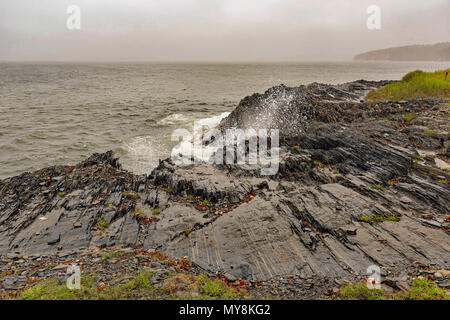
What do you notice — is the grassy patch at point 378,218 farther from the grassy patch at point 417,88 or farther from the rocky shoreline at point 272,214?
the grassy patch at point 417,88

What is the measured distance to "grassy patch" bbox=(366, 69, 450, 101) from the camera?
27.1 meters

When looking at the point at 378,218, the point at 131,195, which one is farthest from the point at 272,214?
the point at 131,195

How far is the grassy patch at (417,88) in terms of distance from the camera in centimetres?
2706

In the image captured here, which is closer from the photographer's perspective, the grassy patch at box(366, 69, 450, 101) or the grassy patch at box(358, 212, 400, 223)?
the grassy patch at box(358, 212, 400, 223)

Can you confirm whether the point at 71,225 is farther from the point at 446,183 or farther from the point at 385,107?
the point at 385,107

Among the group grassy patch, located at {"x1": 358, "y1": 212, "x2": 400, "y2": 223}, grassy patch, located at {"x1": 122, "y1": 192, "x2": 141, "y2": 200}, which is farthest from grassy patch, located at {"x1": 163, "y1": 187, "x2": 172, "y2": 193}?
grassy patch, located at {"x1": 358, "y1": 212, "x2": 400, "y2": 223}

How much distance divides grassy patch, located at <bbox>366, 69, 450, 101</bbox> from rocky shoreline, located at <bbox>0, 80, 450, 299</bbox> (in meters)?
14.4

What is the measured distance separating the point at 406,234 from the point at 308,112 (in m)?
14.2

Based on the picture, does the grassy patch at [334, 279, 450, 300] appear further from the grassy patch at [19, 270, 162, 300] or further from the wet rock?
the wet rock

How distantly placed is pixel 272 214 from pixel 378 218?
3873 millimetres

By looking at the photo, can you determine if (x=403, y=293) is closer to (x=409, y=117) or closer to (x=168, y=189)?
Result: (x=168, y=189)

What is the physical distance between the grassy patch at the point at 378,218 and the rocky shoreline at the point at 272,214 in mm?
34

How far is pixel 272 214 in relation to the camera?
9.91 metres

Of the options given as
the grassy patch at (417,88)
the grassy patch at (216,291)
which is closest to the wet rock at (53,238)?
the grassy patch at (216,291)
